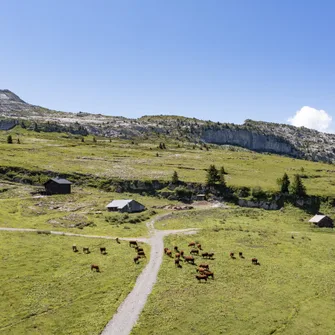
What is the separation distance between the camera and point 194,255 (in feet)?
175

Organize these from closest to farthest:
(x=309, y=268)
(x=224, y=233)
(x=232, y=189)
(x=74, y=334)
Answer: (x=74, y=334), (x=309, y=268), (x=224, y=233), (x=232, y=189)

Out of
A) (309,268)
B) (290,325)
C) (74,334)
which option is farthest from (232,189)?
(74,334)

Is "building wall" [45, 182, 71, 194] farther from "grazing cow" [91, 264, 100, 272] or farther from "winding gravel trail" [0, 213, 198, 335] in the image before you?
"grazing cow" [91, 264, 100, 272]

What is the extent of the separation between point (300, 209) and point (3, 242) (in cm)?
8400

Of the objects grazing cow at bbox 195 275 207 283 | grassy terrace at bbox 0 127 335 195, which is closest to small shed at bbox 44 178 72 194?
grassy terrace at bbox 0 127 335 195

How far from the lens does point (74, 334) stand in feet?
97.2

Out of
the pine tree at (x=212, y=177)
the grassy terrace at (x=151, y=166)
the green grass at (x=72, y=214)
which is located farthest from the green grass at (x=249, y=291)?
the grassy terrace at (x=151, y=166)

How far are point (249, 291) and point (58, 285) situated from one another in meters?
22.1

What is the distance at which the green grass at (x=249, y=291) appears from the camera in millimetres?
32625

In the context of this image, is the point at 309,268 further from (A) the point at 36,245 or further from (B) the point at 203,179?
(B) the point at 203,179

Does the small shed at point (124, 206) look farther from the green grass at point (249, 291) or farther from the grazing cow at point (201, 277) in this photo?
the grazing cow at point (201, 277)

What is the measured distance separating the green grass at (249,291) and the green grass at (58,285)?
4.55 metres

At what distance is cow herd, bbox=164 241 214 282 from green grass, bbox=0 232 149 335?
536 centimetres

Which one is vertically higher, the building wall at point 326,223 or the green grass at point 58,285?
the building wall at point 326,223
